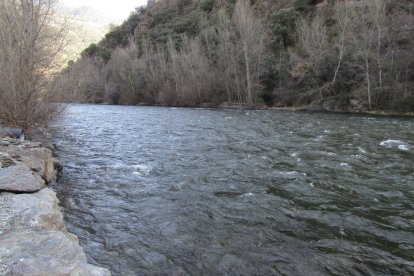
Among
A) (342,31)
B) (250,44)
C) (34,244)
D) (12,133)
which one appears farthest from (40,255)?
(250,44)

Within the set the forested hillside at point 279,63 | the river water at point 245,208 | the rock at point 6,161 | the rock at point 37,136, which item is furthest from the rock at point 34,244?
the forested hillside at point 279,63

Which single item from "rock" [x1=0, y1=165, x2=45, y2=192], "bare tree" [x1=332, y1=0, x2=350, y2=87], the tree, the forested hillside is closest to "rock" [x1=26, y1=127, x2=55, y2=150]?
the tree

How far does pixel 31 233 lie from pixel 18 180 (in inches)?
106

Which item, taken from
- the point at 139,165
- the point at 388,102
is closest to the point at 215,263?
the point at 139,165

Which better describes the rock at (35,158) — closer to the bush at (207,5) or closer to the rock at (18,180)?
the rock at (18,180)

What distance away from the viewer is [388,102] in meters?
30.9

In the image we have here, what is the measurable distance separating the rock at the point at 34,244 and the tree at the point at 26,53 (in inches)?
337

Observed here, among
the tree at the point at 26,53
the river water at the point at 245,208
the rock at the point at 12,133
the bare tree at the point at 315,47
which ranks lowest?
the river water at the point at 245,208

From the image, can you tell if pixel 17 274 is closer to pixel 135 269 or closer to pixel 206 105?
pixel 135 269

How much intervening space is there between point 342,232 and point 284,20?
145ft

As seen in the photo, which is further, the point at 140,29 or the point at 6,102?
the point at 140,29

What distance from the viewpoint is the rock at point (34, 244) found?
3.60 m

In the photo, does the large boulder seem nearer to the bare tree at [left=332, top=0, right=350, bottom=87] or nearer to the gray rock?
the gray rock

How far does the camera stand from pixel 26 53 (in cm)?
1280
